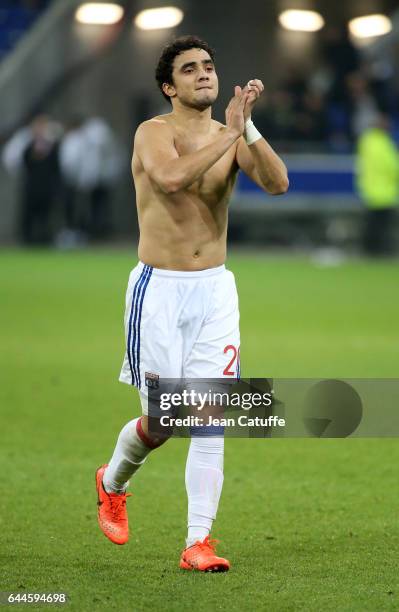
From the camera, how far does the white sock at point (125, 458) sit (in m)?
6.18

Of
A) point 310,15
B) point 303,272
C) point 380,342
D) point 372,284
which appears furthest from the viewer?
point 310,15

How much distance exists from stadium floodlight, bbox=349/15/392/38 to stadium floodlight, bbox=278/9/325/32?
2.66 ft

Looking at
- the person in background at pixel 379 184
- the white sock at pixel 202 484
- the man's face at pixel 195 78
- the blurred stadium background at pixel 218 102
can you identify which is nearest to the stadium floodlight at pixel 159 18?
the blurred stadium background at pixel 218 102

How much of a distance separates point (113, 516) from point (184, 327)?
1.02m

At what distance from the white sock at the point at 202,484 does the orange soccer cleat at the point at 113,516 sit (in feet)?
1.49

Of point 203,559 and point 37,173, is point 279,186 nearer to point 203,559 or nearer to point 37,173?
point 203,559

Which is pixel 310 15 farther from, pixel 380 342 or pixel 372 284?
pixel 380 342

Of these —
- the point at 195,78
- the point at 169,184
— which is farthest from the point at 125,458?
the point at 195,78

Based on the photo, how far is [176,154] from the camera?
593 cm

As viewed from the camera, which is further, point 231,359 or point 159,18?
point 159,18

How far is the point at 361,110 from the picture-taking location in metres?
28.5

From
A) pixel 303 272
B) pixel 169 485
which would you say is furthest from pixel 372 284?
pixel 169 485

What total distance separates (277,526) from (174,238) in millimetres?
1664

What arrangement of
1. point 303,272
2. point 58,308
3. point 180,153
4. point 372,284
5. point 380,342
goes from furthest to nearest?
point 303,272 < point 372,284 < point 58,308 < point 380,342 < point 180,153
